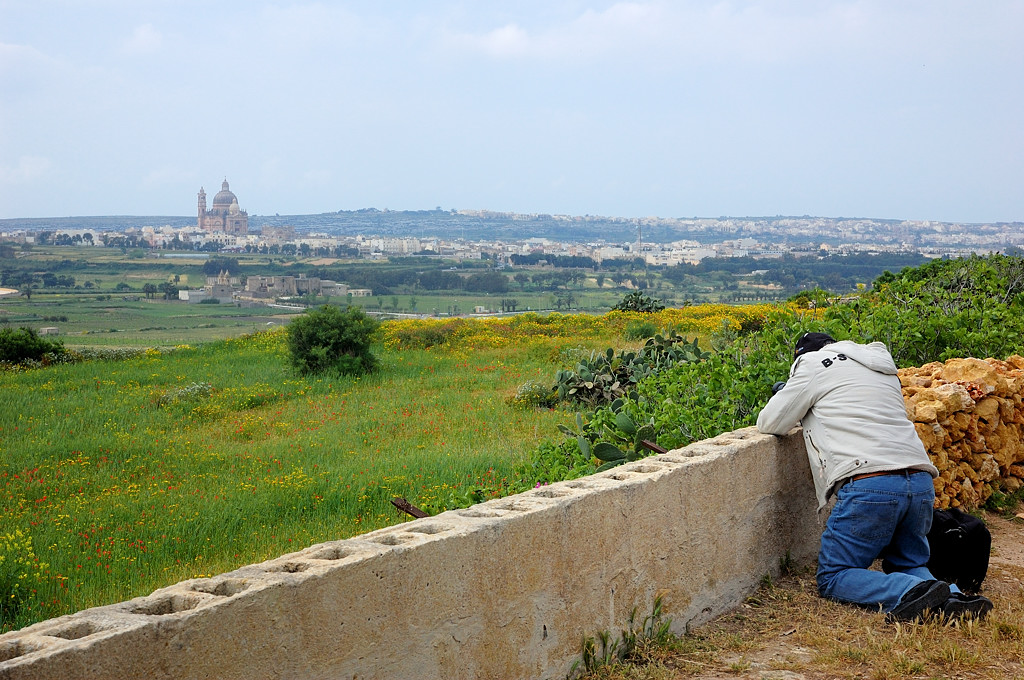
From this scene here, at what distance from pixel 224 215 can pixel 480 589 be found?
279ft

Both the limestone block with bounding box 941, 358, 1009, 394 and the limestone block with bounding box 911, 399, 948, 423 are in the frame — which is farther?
the limestone block with bounding box 941, 358, 1009, 394

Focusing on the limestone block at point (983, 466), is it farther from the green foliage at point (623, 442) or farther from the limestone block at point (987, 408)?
the green foliage at point (623, 442)

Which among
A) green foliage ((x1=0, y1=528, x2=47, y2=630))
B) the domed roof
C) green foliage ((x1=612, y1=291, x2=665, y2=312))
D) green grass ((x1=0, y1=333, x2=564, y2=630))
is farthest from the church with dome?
green foliage ((x1=0, y1=528, x2=47, y2=630))

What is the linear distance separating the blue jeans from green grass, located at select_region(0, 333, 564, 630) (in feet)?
11.8

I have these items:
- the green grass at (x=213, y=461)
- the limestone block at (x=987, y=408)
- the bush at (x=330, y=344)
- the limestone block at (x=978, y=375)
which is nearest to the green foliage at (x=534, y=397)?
the green grass at (x=213, y=461)

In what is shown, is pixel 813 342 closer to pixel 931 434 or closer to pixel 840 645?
pixel 840 645

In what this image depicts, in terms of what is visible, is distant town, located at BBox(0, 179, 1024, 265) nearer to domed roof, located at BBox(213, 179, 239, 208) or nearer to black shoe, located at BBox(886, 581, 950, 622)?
domed roof, located at BBox(213, 179, 239, 208)

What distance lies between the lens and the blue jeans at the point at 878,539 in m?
4.71

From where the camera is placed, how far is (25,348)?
20672 mm

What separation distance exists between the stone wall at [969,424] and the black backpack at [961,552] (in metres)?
1.44

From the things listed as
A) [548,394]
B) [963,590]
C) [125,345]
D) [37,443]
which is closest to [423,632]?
[963,590]

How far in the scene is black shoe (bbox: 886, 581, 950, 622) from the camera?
4.50m

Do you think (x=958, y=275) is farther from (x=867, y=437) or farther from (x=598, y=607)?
(x=598, y=607)

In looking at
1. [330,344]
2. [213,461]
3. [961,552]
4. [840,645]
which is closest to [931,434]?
[961,552]
